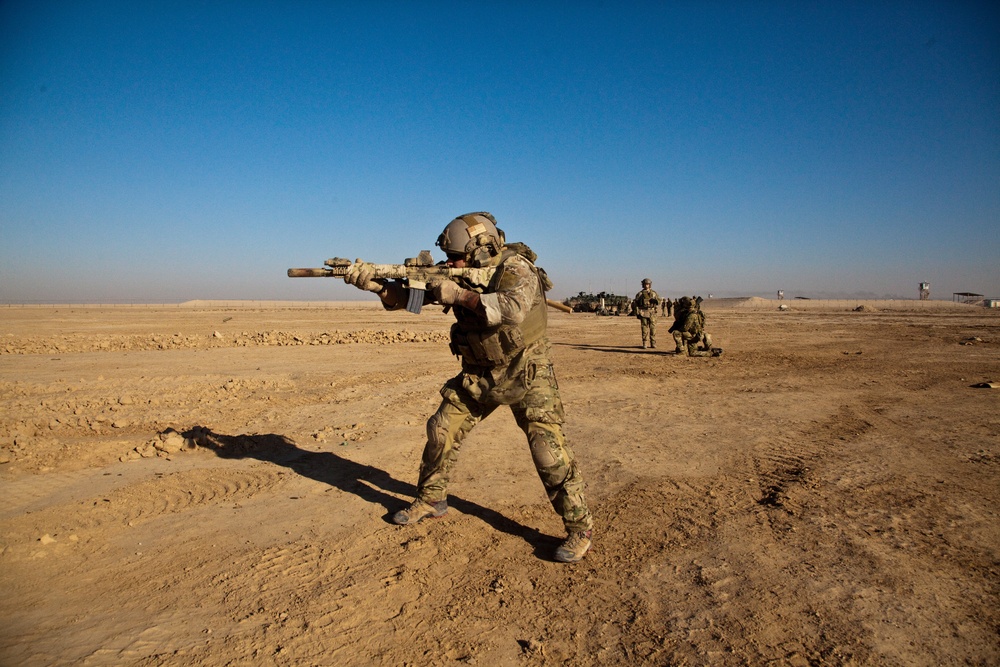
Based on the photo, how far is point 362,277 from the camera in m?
4.50

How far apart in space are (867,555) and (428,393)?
706 centimetres

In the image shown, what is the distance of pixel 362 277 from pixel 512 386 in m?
1.49

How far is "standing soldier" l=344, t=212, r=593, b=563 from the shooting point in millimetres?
3914

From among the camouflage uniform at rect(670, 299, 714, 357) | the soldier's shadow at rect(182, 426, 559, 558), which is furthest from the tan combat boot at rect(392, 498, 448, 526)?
the camouflage uniform at rect(670, 299, 714, 357)

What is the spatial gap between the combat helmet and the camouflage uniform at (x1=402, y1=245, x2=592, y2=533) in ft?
0.31

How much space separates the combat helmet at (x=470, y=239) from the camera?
→ 4379mm

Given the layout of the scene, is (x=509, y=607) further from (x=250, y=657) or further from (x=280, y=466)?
(x=280, y=466)

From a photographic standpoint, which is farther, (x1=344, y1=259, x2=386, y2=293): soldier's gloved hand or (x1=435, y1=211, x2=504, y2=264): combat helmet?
(x1=344, y1=259, x2=386, y2=293): soldier's gloved hand

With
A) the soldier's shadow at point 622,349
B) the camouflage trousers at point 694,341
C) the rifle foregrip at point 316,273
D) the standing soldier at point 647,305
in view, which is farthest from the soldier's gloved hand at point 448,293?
the standing soldier at point 647,305

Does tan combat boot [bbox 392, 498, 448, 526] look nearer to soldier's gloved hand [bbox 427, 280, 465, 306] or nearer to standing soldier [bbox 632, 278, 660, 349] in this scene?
soldier's gloved hand [bbox 427, 280, 465, 306]

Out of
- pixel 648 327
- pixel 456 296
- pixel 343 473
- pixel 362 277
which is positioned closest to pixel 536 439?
pixel 456 296

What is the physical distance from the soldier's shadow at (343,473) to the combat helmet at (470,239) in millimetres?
2075

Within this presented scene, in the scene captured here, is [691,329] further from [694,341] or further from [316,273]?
[316,273]

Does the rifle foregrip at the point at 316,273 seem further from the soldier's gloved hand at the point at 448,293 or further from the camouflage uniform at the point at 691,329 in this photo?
the camouflage uniform at the point at 691,329
